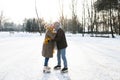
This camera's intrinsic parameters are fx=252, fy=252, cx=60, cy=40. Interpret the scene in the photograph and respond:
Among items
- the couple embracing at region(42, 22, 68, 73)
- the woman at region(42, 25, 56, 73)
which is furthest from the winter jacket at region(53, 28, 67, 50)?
the woman at region(42, 25, 56, 73)

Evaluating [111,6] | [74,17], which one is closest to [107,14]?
[111,6]

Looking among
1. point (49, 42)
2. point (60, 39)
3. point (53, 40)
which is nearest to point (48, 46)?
point (49, 42)

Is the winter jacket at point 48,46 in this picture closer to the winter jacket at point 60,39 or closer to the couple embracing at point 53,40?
the couple embracing at point 53,40

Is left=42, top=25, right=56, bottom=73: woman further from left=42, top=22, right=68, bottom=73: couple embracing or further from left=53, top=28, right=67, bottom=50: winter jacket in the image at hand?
left=53, top=28, right=67, bottom=50: winter jacket

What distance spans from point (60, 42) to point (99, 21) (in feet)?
156

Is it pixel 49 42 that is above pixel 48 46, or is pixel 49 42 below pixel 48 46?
above

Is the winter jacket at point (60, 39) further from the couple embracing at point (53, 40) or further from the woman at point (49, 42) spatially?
the woman at point (49, 42)

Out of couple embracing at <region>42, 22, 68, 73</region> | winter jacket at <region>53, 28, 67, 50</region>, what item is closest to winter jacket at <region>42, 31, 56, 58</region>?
couple embracing at <region>42, 22, 68, 73</region>

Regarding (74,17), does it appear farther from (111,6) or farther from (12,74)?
(12,74)

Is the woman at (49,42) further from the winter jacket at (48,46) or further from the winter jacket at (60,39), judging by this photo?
the winter jacket at (60,39)

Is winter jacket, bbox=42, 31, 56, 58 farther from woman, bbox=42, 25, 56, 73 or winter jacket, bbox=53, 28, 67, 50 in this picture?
winter jacket, bbox=53, 28, 67, 50

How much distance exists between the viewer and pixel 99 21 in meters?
55.1

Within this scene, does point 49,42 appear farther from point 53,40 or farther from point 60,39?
point 60,39

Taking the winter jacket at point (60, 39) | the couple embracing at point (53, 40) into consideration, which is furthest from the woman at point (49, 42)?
the winter jacket at point (60, 39)
